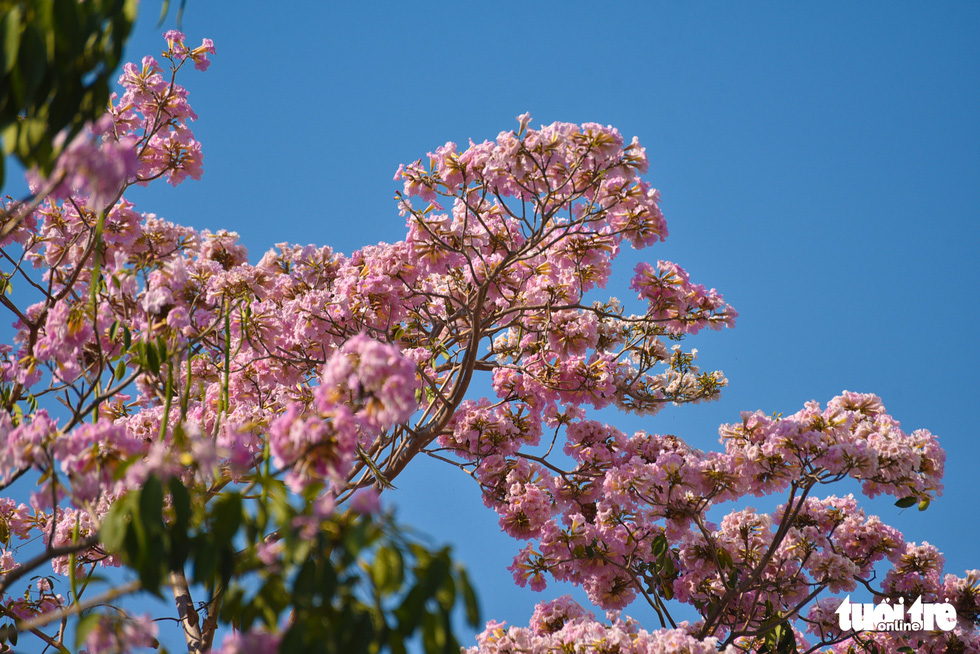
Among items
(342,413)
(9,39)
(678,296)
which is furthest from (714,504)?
(9,39)

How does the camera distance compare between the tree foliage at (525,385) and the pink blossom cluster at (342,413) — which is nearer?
the pink blossom cluster at (342,413)

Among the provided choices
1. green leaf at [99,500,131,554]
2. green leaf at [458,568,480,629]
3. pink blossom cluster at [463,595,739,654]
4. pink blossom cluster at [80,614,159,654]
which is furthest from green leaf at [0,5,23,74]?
pink blossom cluster at [463,595,739,654]

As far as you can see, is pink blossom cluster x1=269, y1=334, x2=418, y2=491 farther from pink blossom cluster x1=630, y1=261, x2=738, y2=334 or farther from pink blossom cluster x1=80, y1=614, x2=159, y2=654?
pink blossom cluster x1=630, y1=261, x2=738, y2=334

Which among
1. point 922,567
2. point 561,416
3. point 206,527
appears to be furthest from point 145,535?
point 922,567

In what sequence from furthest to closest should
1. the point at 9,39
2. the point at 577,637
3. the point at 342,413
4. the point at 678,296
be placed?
the point at 678,296, the point at 577,637, the point at 342,413, the point at 9,39

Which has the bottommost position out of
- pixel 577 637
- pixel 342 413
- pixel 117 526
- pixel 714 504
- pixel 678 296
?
pixel 117 526

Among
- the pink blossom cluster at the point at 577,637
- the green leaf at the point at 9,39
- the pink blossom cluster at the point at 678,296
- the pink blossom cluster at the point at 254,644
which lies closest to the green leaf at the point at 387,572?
the pink blossom cluster at the point at 254,644

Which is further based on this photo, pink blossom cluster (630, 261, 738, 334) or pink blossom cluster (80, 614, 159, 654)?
pink blossom cluster (630, 261, 738, 334)

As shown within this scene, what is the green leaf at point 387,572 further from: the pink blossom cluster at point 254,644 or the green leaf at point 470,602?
the pink blossom cluster at point 254,644

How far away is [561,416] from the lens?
267 inches

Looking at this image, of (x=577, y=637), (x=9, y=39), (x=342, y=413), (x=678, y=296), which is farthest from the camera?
(x=678, y=296)

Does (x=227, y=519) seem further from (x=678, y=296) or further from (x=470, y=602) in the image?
(x=678, y=296)

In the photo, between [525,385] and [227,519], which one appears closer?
[227,519]

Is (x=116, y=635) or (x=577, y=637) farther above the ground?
(x=577, y=637)
